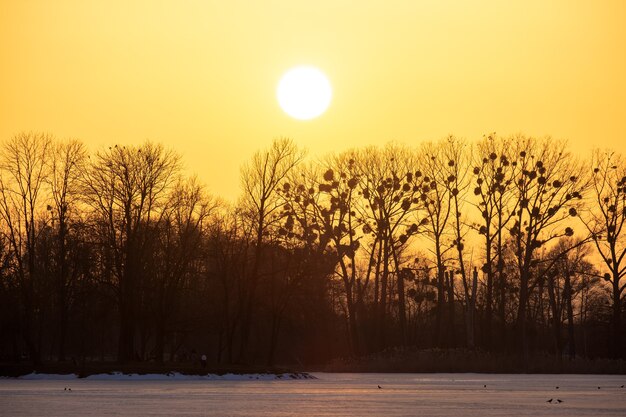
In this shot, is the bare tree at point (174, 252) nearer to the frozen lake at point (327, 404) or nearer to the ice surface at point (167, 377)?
the ice surface at point (167, 377)

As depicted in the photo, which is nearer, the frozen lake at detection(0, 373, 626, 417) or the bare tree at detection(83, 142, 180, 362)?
the frozen lake at detection(0, 373, 626, 417)

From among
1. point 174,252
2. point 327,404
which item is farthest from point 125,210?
point 327,404

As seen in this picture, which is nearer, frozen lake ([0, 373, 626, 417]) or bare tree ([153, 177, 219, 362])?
frozen lake ([0, 373, 626, 417])

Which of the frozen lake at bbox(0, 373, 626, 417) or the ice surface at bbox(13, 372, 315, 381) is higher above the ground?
the ice surface at bbox(13, 372, 315, 381)

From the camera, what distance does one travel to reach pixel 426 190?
261 ft

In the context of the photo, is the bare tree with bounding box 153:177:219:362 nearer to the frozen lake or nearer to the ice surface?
the ice surface

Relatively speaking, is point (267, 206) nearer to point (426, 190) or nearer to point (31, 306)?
point (426, 190)

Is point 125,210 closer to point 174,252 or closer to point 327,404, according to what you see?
point 174,252

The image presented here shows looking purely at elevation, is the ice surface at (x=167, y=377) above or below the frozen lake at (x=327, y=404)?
above

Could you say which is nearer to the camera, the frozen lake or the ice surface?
the frozen lake

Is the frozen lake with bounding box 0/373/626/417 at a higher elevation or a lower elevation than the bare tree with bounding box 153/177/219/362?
lower

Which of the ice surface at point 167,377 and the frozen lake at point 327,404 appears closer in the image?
the frozen lake at point 327,404

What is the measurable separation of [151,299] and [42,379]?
17.5 meters

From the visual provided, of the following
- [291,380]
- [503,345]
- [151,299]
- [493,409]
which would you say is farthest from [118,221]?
[493,409]
